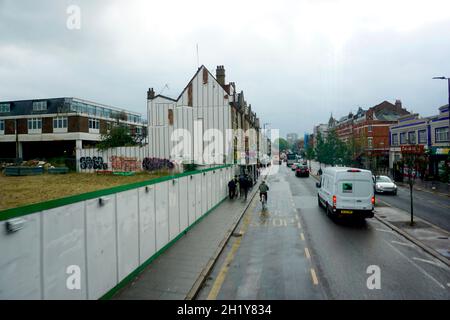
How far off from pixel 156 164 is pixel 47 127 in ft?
93.4

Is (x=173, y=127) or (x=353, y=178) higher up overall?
(x=173, y=127)

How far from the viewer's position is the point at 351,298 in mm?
7379

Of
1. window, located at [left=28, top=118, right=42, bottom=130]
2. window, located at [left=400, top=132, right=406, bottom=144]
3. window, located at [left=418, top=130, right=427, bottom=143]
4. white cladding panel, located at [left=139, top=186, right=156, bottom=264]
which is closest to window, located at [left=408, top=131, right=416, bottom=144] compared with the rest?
window, located at [left=418, top=130, right=427, bottom=143]

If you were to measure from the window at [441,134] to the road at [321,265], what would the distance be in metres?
29.8

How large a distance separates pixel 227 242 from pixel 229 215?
5153mm

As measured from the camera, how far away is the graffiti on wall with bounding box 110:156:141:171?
1376 inches

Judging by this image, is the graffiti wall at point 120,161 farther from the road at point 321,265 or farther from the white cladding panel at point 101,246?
the white cladding panel at point 101,246

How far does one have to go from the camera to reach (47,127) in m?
51.4

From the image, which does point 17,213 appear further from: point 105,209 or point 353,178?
point 353,178

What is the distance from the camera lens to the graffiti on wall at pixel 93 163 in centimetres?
3784

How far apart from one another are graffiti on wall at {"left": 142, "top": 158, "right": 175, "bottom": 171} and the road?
1884 centimetres
